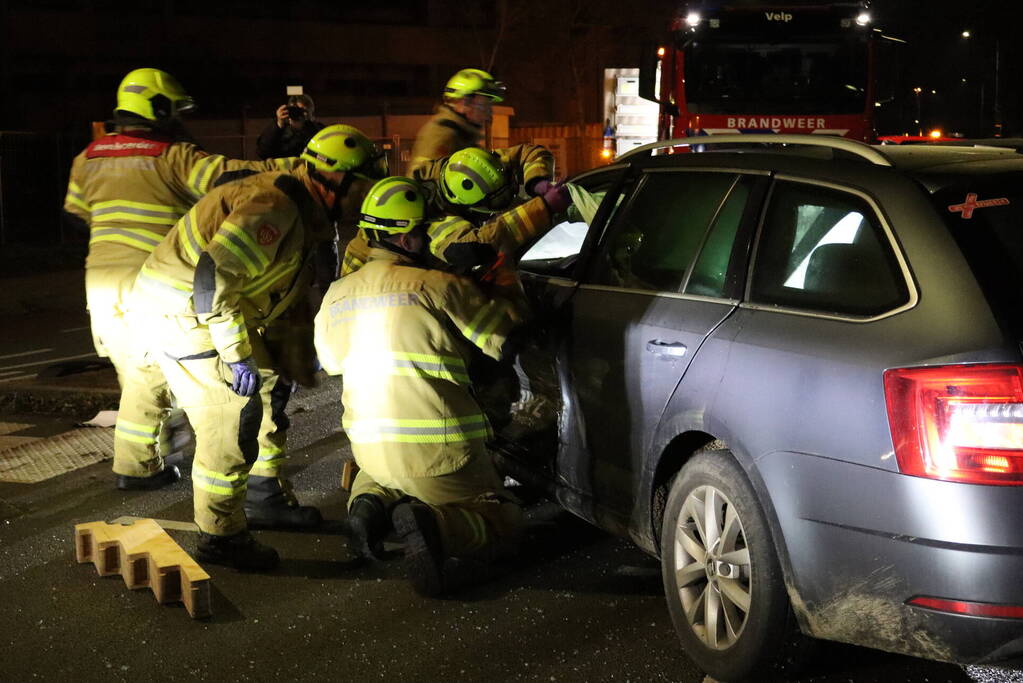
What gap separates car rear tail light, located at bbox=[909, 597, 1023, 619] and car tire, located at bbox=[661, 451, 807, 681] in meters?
0.50

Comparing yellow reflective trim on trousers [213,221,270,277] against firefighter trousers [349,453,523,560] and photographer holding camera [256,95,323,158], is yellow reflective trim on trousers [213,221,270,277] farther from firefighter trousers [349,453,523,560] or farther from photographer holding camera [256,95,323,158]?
photographer holding camera [256,95,323,158]

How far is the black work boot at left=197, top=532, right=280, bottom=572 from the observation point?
199 inches

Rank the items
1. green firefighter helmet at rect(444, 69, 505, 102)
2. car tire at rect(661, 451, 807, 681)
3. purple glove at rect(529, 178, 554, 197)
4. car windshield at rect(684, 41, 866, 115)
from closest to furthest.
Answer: car tire at rect(661, 451, 807, 681) → purple glove at rect(529, 178, 554, 197) → green firefighter helmet at rect(444, 69, 505, 102) → car windshield at rect(684, 41, 866, 115)

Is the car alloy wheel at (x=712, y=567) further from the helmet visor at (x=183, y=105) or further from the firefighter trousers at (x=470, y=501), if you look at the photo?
the helmet visor at (x=183, y=105)

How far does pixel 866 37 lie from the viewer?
507 inches

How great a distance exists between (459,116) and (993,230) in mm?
5037

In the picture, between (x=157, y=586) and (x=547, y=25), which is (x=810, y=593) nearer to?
(x=157, y=586)

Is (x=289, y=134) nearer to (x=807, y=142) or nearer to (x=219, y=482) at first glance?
(x=219, y=482)

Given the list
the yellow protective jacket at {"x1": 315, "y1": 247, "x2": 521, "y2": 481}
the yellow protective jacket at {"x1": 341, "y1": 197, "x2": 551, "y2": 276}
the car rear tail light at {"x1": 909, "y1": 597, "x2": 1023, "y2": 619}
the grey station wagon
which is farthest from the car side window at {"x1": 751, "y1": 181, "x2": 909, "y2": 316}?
the yellow protective jacket at {"x1": 341, "y1": 197, "x2": 551, "y2": 276}

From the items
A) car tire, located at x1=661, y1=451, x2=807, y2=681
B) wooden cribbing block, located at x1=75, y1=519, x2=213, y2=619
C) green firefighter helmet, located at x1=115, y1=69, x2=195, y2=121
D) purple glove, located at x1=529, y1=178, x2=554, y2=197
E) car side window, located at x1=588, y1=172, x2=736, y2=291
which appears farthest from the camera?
purple glove, located at x1=529, y1=178, x2=554, y2=197

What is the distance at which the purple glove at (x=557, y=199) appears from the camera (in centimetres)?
559

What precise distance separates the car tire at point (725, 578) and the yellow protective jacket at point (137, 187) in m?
3.10

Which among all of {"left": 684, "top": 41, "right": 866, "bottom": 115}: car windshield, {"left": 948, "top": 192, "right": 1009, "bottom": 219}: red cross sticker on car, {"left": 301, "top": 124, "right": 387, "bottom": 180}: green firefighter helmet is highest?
{"left": 684, "top": 41, "right": 866, "bottom": 115}: car windshield

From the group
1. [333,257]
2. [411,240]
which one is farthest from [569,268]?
[333,257]
